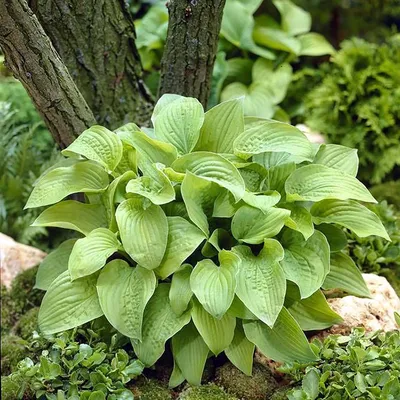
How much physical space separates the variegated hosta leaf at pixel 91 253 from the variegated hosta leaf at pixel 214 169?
0.31m

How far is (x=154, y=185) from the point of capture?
1726 millimetres

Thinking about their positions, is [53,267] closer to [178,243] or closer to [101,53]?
[178,243]

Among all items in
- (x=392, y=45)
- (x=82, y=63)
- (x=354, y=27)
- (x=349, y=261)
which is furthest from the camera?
(x=354, y=27)

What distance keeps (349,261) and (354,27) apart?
8.32 feet

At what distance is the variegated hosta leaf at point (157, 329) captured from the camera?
1.64m

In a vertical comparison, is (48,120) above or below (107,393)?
above

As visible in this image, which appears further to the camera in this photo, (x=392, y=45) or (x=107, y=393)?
(x=392, y=45)

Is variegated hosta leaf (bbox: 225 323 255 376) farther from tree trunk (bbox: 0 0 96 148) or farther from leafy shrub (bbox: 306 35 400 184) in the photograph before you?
leafy shrub (bbox: 306 35 400 184)

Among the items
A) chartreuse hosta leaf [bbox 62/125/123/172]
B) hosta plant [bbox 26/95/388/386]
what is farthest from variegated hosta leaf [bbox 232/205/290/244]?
chartreuse hosta leaf [bbox 62/125/123/172]

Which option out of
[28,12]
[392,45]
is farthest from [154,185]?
[392,45]

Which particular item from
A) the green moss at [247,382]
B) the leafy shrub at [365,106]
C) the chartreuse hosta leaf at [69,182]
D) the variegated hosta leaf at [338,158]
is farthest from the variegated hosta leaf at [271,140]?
the leafy shrub at [365,106]

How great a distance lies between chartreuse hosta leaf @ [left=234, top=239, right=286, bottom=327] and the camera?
5.10 feet

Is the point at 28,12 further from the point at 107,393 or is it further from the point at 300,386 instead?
the point at 300,386

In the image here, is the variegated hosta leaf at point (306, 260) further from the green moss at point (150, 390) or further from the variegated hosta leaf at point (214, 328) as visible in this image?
the green moss at point (150, 390)
